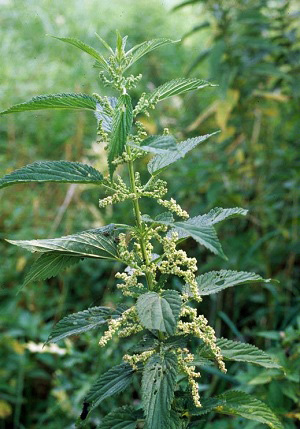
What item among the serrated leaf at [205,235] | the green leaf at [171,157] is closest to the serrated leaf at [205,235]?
the serrated leaf at [205,235]

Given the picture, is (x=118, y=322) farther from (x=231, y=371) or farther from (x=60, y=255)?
(x=231, y=371)

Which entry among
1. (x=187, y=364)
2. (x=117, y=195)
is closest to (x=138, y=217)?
(x=117, y=195)

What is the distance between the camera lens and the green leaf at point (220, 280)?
98 cm

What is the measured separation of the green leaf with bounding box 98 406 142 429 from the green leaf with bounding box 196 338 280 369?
17cm

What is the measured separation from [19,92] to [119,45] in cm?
304

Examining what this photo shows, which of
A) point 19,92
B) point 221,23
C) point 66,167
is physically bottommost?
point 66,167

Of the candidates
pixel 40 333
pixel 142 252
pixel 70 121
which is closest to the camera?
pixel 142 252

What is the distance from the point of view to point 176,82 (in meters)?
0.95

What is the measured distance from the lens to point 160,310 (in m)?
0.85

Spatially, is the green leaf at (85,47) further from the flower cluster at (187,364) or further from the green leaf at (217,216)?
the flower cluster at (187,364)

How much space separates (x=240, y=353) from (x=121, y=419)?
0.85ft

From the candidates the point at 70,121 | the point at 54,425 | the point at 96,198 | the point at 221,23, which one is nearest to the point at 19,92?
the point at 70,121

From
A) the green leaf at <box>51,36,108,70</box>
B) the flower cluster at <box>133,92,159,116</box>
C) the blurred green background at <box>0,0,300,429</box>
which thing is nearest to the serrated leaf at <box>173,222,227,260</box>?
the flower cluster at <box>133,92,159,116</box>

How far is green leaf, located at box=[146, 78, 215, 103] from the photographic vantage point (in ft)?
3.06
